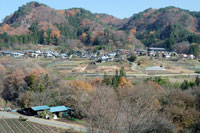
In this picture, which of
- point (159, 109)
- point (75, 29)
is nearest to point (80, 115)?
point (159, 109)

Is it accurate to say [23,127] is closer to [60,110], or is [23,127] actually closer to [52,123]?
[52,123]

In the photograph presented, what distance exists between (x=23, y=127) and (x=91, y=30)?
1872 inches

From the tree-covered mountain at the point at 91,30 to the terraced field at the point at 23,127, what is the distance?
112ft

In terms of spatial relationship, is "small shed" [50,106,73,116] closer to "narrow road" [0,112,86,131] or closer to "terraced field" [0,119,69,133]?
"narrow road" [0,112,86,131]

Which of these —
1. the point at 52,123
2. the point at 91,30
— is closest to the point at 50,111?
the point at 52,123

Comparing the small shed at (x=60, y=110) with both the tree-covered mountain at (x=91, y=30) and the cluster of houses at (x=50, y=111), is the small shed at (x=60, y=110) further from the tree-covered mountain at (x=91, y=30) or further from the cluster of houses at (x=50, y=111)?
the tree-covered mountain at (x=91, y=30)

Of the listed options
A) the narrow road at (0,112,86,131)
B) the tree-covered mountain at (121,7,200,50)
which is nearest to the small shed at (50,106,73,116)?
the narrow road at (0,112,86,131)

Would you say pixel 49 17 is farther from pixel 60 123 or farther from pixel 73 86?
pixel 60 123

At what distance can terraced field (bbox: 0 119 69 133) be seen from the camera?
9744mm

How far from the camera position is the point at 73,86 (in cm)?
1606

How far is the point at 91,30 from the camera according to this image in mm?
56250

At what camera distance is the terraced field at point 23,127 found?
9744 millimetres

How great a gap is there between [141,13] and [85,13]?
18417 mm

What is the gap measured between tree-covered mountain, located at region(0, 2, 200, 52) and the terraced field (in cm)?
3405
